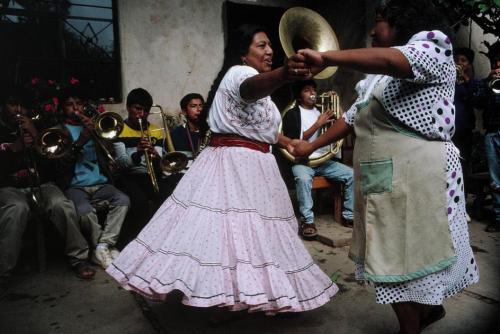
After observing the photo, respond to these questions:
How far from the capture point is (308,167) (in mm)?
5121

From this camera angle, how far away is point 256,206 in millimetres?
2498

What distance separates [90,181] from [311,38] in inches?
132

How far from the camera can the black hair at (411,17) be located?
1959mm

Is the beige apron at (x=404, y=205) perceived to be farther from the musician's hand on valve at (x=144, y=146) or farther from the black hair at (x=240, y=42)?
the musician's hand on valve at (x=144, y=146)

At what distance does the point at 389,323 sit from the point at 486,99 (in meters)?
3.71

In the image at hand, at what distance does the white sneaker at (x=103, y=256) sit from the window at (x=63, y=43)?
2257mm

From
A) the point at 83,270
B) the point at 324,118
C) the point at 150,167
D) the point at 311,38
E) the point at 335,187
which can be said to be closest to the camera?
the point at 83,270

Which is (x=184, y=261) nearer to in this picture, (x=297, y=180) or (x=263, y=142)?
(x=263, y=142)

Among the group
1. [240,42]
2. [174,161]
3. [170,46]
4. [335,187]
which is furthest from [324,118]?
[240,42]

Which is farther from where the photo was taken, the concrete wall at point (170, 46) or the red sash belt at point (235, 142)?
the concrete wall at point (170, 46)

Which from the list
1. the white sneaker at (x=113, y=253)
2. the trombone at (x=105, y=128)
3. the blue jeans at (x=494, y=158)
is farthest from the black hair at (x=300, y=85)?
the white sneaker at (x=113, y=253)

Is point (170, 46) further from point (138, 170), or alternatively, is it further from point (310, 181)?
point (310, 181)

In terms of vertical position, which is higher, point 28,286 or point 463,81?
point 463,81

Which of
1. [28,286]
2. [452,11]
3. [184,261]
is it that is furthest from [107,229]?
[452,11]
